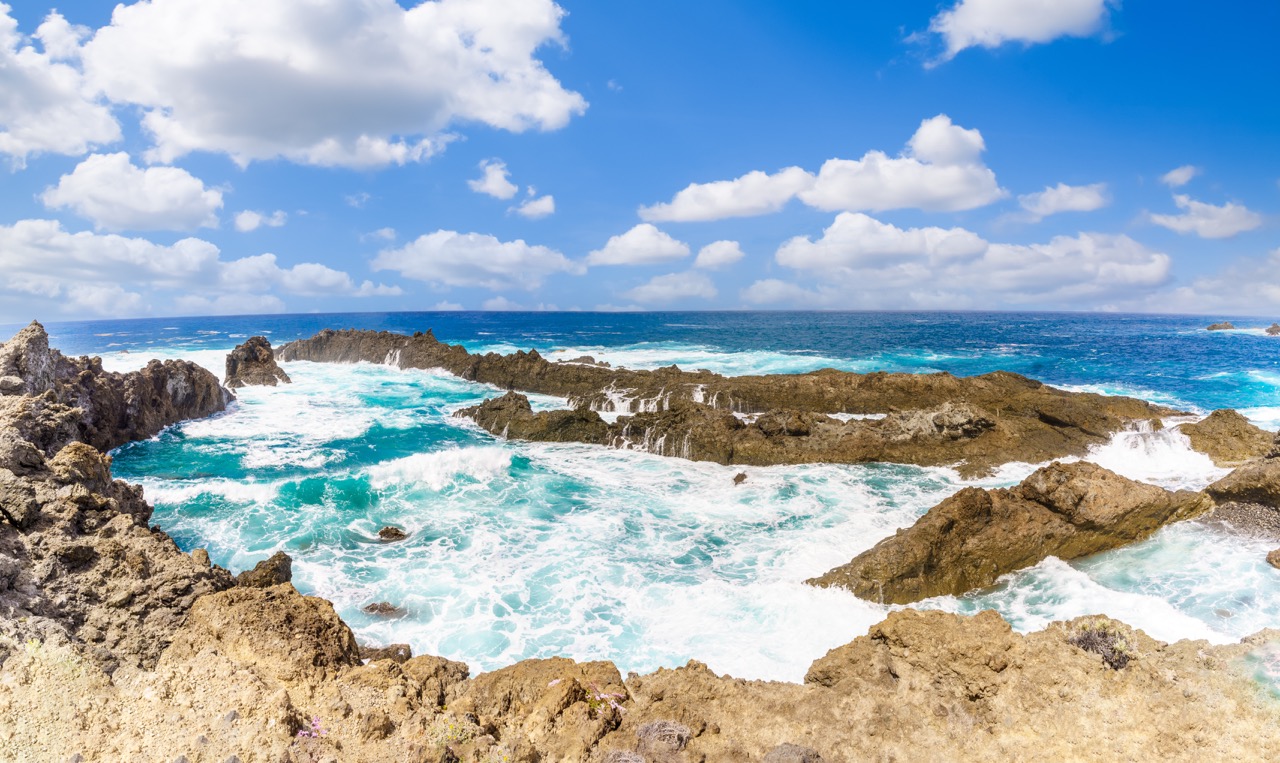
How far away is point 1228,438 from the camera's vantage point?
720 inches

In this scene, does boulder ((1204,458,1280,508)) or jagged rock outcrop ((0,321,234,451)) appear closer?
boulder ((1204,458,1280,508))

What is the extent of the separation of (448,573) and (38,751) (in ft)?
26.4

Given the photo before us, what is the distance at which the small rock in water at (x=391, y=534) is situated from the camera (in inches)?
547

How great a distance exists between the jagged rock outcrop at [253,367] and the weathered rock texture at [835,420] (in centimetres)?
1851

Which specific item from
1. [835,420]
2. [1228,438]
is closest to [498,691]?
[835,420]

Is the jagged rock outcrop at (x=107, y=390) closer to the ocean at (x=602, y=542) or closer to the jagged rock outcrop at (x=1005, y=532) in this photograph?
the ocean at (x=602, y=542)

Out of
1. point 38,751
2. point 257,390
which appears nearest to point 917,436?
point 38,751

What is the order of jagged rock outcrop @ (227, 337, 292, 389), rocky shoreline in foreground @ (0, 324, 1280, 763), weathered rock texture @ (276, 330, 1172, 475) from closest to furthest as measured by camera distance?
rocky shoreline in foreground @ (0, 324, 1280, 763) → weathered rock texture @ (276, 330, 1172, 475) → jagged rock outcrop @ (227, 337, 292, 389)

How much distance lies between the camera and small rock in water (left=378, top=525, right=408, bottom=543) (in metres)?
13.9

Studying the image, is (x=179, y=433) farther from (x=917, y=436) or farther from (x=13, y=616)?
(x=917, y=436)

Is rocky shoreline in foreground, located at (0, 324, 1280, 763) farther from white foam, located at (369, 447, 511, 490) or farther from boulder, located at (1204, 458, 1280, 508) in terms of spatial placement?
white foam, located at (369, 447, 511, 490)

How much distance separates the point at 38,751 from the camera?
13.7 feet

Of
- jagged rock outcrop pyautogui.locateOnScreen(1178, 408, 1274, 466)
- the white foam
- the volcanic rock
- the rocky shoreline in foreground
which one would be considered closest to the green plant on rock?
the rocky shoreline in foreground

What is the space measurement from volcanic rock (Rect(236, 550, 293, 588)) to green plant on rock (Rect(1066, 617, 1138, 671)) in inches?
449
